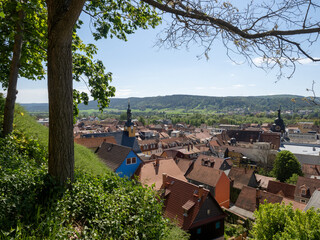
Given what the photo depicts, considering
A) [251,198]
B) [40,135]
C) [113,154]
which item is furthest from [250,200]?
[40,135]

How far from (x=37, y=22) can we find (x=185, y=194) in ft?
39.8

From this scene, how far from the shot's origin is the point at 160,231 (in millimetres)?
2984

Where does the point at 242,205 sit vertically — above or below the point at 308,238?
below

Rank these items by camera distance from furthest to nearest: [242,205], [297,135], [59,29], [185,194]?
[297,135]
[242,205]
[185,194]
[59,29]

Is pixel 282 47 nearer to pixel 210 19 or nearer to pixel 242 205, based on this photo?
pixel 210 19

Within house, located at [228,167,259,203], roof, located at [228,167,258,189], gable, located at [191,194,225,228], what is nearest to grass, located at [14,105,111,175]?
gable, located at [191,194,225,228]

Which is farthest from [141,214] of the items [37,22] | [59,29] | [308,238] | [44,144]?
[308,238]

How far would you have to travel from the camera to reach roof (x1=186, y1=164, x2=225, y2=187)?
21.3m

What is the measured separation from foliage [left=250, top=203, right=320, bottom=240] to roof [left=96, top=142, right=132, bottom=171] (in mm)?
12202

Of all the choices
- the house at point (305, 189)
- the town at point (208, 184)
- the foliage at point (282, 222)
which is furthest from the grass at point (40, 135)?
the house at point (305, 189)

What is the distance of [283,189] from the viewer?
2312 cm

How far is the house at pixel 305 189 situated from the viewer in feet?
67.9

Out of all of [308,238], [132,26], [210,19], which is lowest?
[308,238]

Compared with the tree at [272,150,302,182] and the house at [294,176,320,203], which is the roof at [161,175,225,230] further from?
the tree at [272,150,302,182]
